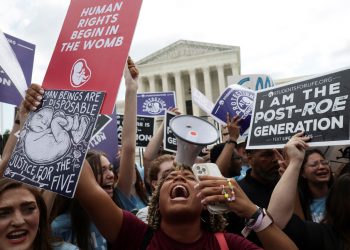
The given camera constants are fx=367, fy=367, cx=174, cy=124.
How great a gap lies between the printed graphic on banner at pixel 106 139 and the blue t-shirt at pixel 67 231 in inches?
60.0

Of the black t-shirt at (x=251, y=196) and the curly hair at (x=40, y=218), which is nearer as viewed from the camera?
the curly hair at (x=40, y=218)

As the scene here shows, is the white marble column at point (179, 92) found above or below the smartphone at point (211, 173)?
above

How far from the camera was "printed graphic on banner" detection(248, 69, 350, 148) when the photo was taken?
8.22ft

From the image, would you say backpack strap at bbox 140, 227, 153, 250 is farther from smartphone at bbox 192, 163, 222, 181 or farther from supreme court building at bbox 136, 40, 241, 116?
supreme court building at bbox 136, 40, 241, 116

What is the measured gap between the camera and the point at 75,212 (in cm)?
264

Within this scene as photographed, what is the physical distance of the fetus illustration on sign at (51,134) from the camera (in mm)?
2006

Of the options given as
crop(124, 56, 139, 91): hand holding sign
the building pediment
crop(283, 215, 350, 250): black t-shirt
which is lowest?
crop(283, 215, 350, 250): black t-shirt

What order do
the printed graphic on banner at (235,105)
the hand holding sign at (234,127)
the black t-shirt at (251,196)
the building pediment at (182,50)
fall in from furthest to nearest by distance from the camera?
the building pediment at (182,50) < the printed graphic on banner at (235,105) < the hand holding sign at (234,127) < the black t-shirt at (251,196)

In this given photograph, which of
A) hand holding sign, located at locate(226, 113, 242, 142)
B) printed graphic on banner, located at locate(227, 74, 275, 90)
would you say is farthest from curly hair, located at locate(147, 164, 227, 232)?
printed graphic on banner, located at locate(227, 74, 275, 90)

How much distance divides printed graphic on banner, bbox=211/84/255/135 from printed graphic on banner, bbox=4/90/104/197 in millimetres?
2816

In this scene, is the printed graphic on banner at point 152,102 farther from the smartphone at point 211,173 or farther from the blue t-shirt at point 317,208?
the smartphone at point 211,173

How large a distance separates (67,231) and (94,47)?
4.24ft

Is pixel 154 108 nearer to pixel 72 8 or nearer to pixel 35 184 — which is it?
pixel 72 8

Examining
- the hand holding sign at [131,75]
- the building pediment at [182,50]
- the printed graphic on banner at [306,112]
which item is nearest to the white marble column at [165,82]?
the building pediment at [182,50]
